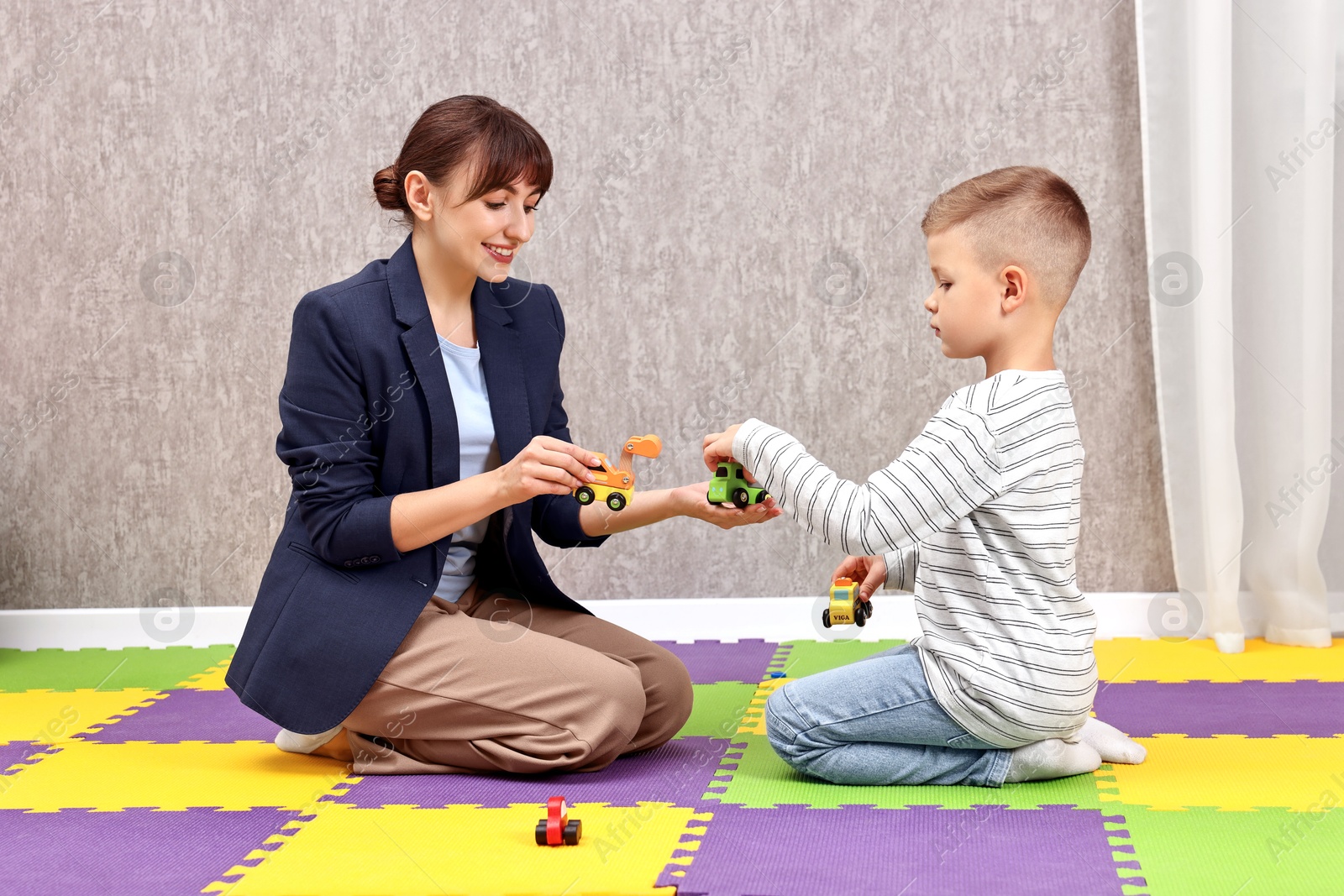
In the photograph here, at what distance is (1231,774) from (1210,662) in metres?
0.81

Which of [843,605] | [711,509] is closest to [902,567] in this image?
[843,605]

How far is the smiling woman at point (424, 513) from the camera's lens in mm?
1759

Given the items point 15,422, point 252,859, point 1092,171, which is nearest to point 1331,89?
point 1092,171

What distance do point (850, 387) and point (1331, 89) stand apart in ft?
3.68

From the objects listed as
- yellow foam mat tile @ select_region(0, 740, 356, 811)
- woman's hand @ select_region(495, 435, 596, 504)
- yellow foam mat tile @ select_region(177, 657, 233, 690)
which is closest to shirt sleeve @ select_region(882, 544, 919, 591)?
woman's hand @ select_region(495, 435, 596, 504)

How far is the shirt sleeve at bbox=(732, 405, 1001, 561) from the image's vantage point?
5.24ft

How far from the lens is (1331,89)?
2.53 meters

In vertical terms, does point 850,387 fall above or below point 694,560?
above

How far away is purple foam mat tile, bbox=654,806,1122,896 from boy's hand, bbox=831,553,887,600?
350 millimetres

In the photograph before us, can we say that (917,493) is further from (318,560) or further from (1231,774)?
(318,560)

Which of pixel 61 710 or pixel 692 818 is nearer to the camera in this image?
pixel 692 818

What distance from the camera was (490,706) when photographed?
5.82 ft

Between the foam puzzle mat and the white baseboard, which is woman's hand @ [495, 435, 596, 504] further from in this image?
the white baseboard

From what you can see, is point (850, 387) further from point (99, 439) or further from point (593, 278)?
point (99, 439)
